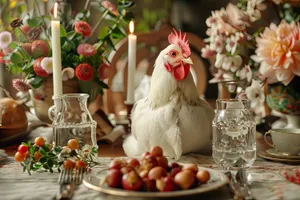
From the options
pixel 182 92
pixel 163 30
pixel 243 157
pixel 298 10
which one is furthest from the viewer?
pixel 163 30

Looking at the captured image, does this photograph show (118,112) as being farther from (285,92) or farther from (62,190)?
(62,190)

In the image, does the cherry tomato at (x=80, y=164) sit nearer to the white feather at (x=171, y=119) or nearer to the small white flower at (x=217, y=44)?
the white feather at (x=171, y=119)

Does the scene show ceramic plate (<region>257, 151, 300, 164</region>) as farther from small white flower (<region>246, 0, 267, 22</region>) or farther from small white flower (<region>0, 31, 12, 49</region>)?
small white flower (<region>0, 31, 12, 49</region>)

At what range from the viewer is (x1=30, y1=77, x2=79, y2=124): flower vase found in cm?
148

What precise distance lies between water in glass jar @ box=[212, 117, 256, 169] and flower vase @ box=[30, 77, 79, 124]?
1.84 feet

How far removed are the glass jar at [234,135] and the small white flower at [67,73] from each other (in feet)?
1.79

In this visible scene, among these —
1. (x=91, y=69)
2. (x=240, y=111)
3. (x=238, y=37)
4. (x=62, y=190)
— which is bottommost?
(x=62, y=190)

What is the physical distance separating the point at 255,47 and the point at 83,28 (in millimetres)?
615

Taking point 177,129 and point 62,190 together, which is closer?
point 62,190

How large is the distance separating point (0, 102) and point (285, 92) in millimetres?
898

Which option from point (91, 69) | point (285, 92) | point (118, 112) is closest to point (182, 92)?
point (91, 69)

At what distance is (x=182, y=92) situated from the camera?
1218 millimetres

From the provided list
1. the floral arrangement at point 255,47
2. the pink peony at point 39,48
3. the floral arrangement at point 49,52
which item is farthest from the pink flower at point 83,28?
the floral arrangement at point 255,47

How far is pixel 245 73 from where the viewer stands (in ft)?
5.51
